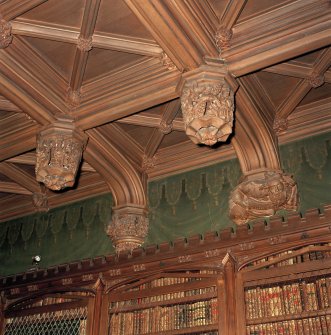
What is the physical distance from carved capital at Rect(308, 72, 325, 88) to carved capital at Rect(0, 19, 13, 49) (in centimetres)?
294

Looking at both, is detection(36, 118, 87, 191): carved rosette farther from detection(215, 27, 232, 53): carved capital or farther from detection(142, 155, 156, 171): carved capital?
detection(215, 27, 232, 53): carved capital

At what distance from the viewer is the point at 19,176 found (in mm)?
7102

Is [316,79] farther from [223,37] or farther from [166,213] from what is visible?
[166,213]

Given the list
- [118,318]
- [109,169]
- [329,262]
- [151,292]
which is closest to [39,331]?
[118,318]

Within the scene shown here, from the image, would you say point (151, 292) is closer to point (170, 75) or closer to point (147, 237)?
point (147, 237)

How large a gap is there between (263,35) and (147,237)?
2.90 m

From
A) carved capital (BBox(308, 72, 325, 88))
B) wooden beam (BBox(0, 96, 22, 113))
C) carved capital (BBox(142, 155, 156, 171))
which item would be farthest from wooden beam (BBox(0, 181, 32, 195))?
carved capital (BBox(308, 72, 325, 88))

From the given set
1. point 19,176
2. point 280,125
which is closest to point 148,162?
point 280,125

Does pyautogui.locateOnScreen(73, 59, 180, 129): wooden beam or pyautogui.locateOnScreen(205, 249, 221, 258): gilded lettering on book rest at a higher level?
pyautogui.locateOnScreen(73, 59, 180, 129): wooden beam

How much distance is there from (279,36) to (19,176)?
4194 mm

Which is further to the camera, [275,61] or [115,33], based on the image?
[115,33]

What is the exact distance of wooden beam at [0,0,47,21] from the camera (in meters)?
4.31

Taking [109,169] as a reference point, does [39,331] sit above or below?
below

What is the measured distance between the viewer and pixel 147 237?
6316mm
